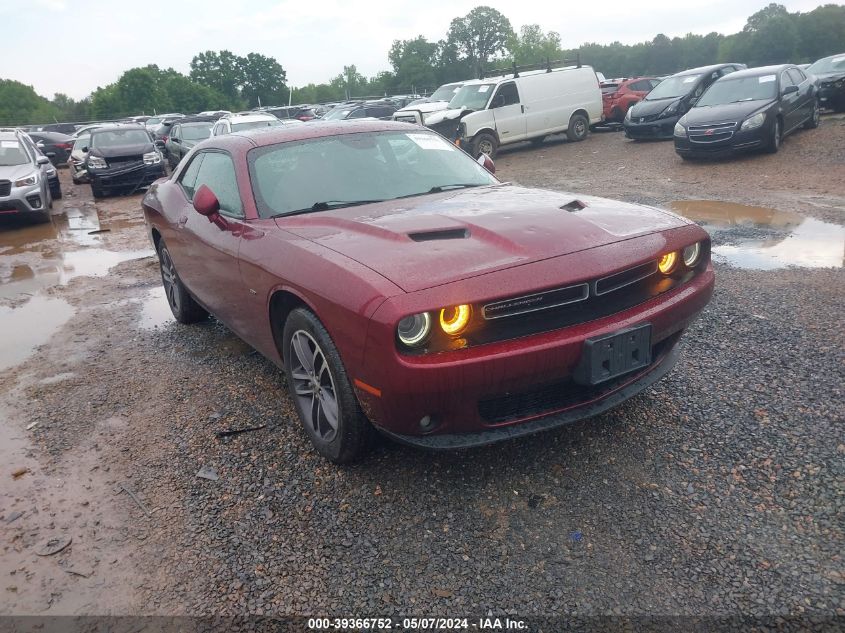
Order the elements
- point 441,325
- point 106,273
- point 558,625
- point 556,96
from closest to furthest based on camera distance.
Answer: point 558,625, point 441,325, point 106,273, point 556,96

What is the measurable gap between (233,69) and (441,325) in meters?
102

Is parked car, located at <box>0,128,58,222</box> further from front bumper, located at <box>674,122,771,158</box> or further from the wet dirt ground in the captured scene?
front bumper, located at <box>674,122,771,158</box>

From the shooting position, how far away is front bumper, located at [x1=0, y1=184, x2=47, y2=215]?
10.8m

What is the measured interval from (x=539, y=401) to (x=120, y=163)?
14.7m

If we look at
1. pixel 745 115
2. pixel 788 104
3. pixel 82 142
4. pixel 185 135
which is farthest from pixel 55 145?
pixel 788 104

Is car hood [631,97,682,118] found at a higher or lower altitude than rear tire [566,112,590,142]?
higher

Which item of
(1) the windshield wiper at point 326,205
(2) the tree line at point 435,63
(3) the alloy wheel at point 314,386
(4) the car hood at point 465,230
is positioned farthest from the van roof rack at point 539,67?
(2) the tree line at point 435,63

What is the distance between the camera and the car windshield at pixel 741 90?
12.1 metres

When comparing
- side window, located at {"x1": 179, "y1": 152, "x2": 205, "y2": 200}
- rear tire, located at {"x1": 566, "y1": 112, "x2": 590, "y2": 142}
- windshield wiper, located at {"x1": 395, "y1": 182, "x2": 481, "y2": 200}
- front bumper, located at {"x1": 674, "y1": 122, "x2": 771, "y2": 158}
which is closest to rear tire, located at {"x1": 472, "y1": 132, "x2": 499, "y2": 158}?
rear tire, located at {"x1": 566, "y1": 112, "x2": 590, "y2": 142}

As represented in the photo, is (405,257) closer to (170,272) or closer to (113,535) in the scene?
(113,535)

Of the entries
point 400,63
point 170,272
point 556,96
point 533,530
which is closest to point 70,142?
point 556,96

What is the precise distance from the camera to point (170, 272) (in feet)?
18.3

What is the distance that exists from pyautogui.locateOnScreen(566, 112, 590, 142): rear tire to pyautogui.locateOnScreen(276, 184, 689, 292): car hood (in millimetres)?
14883

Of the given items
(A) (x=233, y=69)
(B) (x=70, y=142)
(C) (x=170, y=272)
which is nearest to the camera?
(C) (x=170, y=272)
